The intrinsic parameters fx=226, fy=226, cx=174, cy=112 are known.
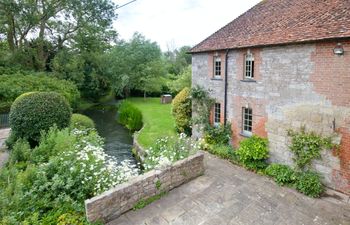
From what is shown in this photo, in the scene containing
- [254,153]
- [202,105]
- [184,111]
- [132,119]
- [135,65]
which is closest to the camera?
[254,153]

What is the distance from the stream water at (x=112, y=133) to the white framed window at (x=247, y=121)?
21.9 ft

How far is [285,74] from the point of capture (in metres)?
8.88

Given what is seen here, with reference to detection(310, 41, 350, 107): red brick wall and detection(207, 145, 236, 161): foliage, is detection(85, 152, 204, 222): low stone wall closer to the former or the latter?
detection(207, 145, 236, 161): foliage

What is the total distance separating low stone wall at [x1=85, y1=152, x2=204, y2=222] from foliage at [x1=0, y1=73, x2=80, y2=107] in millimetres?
15686

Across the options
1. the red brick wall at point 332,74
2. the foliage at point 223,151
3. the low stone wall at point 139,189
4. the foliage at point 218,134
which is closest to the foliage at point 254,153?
the foliage at point 223,151

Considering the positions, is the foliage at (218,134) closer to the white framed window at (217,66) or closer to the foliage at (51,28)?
the white framed window at (217,66)

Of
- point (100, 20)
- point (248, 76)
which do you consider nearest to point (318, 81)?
point (248, 76)

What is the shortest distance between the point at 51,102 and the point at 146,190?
6.74 metres

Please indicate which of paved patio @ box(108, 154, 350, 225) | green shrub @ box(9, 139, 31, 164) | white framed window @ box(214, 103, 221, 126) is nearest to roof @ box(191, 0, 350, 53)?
white framed window @ box(214, 103, 221, 126)

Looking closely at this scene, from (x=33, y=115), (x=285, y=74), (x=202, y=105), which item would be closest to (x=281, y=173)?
(x=285, y=74)

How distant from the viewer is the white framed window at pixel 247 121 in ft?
35.7

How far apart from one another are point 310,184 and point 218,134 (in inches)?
203

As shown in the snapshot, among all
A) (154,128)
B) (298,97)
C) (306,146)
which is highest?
(298,97)

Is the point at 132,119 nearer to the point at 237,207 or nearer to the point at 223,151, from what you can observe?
the point at 223,151
